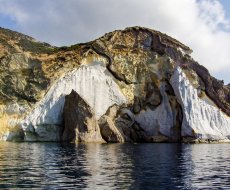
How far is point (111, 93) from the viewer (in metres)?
102

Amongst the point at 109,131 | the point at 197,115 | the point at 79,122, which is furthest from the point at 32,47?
the point at 197,115

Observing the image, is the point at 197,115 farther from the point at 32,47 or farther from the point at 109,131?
the point at 32,47

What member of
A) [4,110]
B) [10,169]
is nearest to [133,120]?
[4,110]

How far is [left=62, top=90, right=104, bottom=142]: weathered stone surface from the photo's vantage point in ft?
289

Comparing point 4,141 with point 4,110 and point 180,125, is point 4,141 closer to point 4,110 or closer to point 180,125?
point 4,110

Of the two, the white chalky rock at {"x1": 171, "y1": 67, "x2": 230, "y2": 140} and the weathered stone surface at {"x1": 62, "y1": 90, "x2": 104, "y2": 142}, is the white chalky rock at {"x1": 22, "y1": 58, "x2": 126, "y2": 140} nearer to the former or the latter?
the weathered stone surface at {"x1": 62, "y1": 90, "x2": 104, "y2": 142}

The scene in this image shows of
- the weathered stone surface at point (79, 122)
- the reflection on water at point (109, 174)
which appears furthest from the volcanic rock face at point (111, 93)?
the reflection on water at point (109, 174)

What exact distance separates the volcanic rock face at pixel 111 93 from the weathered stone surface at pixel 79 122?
204 millimetres

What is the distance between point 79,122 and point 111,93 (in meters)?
16.0

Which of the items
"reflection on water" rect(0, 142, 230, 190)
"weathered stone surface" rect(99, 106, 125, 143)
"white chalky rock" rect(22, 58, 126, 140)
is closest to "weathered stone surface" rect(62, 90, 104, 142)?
"weathered stone surface" rect(99, 106, 125, 143)

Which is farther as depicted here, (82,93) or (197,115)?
(82,93)

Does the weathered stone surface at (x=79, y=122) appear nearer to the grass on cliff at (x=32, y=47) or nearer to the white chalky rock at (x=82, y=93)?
the white chalky rock at (x=82, y=93)

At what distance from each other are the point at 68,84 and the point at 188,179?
67.6m

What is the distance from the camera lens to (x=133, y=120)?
9756 cm
